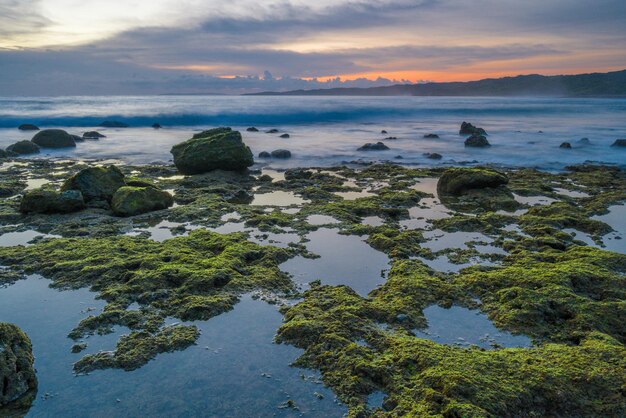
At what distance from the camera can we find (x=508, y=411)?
159 inches

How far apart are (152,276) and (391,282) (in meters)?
3.69

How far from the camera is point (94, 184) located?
11.0m

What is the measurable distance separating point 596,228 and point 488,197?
3.16 meters

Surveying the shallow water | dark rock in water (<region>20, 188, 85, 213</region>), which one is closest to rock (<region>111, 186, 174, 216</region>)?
dark rock in water (<region>20, 188, 85, 213</region>)

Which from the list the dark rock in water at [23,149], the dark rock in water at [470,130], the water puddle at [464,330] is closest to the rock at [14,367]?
the water puddle at [464,330]

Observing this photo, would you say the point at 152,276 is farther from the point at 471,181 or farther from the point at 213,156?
the point at 213,156

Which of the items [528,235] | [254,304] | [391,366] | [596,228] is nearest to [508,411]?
[391,366]

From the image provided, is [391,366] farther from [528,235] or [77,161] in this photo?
[77,161]

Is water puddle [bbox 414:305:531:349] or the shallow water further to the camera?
water puddle [bbox 414:305:531:349]

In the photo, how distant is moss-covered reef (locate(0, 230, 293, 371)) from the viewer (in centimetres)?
520

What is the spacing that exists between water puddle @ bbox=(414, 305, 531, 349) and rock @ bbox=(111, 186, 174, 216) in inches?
288

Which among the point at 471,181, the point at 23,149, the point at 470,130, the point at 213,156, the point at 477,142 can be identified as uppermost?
the point at 470,130

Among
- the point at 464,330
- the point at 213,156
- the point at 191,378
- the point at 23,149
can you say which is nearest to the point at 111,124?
the point at 23,149

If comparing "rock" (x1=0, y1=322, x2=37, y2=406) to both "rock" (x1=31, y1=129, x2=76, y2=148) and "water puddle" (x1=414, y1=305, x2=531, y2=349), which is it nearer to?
"water puddle" (x1=414, y1=305, x2=531, y2=349)
